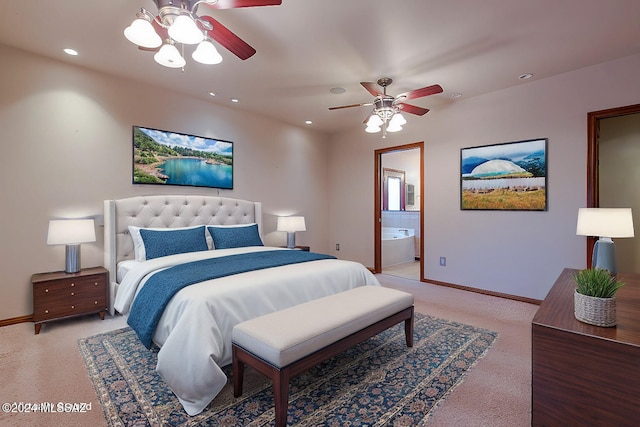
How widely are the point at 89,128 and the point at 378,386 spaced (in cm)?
380

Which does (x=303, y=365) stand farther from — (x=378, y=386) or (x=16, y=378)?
(x=16, y=378)

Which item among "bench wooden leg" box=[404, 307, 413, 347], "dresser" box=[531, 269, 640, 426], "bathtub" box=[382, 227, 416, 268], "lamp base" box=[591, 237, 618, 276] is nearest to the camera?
"dresser" box=[531, 269, 640, 426]

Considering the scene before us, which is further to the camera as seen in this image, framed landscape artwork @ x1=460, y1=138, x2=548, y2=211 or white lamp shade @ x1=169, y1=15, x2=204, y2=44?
framed landscape artwork @ x1=460, y1=138, x2=548, y2=211

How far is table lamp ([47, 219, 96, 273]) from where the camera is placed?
287 cm

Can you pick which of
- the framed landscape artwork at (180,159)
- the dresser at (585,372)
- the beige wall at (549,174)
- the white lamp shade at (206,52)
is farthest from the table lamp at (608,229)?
the framed landscape artwork at (180,159)

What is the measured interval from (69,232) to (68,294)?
60 cm

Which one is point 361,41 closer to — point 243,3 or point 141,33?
point 243,3

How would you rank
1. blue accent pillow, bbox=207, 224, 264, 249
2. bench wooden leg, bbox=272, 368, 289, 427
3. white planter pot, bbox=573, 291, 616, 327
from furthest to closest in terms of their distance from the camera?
blue accent pillow, bbox=207, 224, 264, 249 < bench wooden leg, bbox=272, 368, 289, 427 < white planter pot, bbox=573, 291, 616, 327

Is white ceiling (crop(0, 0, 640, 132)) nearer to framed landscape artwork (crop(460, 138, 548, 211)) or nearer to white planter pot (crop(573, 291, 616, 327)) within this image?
framed landscape artwork (crop(460, 138, 548, 211))

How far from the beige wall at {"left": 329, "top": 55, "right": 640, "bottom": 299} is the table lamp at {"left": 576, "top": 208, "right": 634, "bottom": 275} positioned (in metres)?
1.48

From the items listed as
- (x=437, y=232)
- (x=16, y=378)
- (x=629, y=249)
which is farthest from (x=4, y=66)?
(x=629, y=249)

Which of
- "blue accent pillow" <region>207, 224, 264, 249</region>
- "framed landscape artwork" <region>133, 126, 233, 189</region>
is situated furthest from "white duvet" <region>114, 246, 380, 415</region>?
"framed landscape artwork" <region>133, 126, 233, 189</region>

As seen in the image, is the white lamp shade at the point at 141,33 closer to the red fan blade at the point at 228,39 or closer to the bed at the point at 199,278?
the red fan blade at the point at 228,39

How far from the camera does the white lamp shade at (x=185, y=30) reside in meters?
1.70
